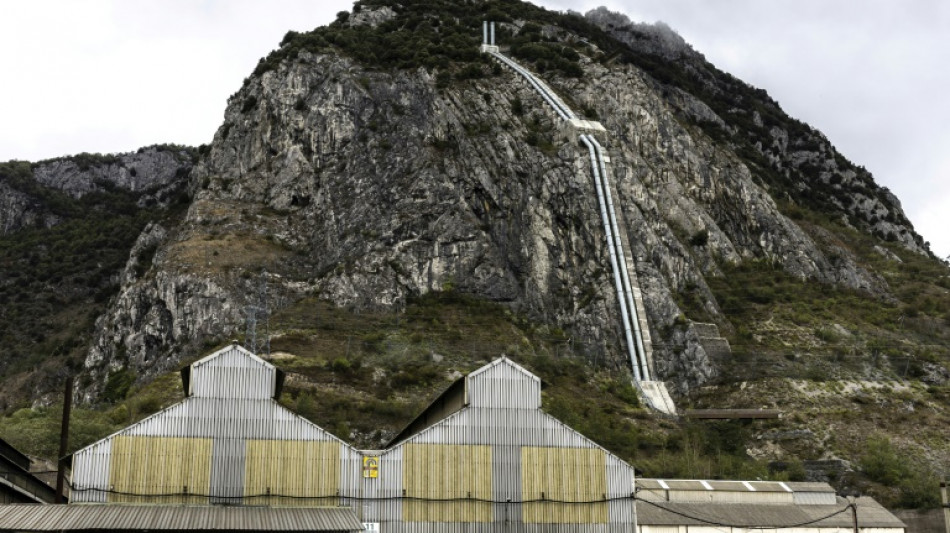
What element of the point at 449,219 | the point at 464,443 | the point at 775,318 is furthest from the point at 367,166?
the point at 464,443

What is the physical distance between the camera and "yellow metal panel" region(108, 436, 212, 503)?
40094mm

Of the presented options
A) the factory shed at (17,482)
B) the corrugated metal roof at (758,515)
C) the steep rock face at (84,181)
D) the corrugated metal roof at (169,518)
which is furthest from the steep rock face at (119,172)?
the corrugated metal roof at (169,518)

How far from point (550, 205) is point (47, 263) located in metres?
83.7

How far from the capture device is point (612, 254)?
107m

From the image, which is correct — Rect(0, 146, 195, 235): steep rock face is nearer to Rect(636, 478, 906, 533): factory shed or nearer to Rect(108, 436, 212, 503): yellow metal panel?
Rect(636, 478, 906, 533): factory shed

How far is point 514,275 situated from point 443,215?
9591 mm

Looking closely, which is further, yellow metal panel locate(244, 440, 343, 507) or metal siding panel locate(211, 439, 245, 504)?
yellow metal panel locate(244, 440, 343, 507)

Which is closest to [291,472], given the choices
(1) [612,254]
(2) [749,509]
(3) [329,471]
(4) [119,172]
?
(3) [329,471]

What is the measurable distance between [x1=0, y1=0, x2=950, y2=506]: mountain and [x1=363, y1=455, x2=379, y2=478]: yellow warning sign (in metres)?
35.8

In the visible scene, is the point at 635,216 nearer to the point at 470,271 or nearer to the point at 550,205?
the point at 550,205

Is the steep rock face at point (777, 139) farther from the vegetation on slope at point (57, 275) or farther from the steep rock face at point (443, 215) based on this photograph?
the vegetation on slope at point (57, 275)

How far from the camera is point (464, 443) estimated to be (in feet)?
143

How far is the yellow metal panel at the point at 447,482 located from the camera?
1666 inches

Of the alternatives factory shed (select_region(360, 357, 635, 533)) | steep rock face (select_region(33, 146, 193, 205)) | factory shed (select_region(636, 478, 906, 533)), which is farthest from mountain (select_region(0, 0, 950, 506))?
steep rock face (select_region(33, 146, 193, 205))
